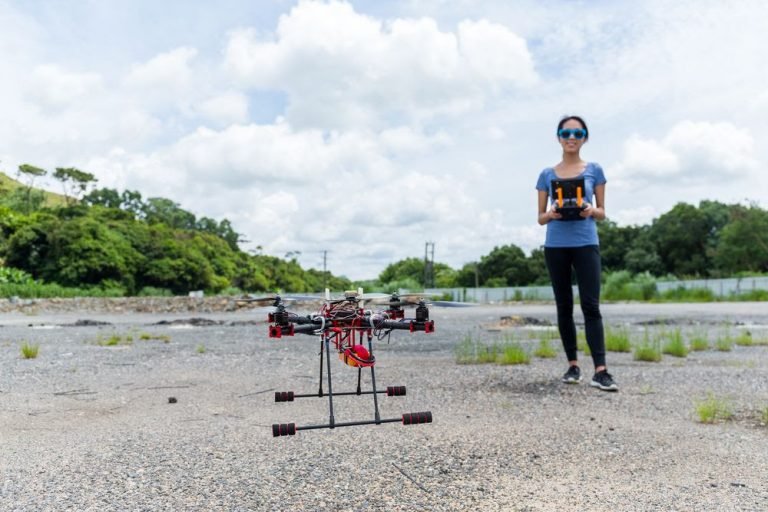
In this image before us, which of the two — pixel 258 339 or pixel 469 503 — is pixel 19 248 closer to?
pixel 258 339

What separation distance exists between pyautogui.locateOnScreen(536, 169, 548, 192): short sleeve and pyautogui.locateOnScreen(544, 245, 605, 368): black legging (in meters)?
0.53

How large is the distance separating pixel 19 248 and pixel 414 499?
40816 millimetres

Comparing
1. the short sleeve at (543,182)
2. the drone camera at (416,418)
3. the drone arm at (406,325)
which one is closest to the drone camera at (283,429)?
the drone camera at (416,418)

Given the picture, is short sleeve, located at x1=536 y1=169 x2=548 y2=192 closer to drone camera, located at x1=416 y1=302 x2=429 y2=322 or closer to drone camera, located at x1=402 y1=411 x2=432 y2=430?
drone camera, located at x1=416 y1=302 x2=429 y2=322

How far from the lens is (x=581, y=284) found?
5.68 meters

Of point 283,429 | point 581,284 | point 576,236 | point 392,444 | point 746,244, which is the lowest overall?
point 392,444

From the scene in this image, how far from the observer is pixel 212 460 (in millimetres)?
3988

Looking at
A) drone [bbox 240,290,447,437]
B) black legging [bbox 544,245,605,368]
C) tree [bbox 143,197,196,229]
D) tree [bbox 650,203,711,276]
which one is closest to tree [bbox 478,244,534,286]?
tree [bbox 650,203,711,276]

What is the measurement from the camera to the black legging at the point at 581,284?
5.55m

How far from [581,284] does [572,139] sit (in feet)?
4.24

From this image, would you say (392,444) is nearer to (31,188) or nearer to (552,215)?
(552,215)

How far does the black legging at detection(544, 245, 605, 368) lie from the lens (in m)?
5.55

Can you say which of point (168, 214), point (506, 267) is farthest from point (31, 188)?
point (506, 267)

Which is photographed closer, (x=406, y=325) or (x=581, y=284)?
(x=406, y=325)
